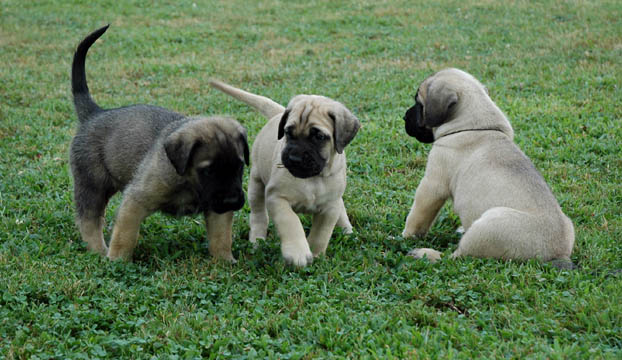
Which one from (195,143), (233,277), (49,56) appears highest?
(195,143)

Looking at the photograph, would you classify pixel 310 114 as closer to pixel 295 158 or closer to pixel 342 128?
pixel 342 128

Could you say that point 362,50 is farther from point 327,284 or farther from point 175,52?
point 327,284

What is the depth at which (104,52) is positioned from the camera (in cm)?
1491

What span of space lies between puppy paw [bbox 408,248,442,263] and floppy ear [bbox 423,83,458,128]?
51.3 inches

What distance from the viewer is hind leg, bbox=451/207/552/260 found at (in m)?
5.18

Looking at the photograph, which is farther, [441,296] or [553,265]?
[553,265]

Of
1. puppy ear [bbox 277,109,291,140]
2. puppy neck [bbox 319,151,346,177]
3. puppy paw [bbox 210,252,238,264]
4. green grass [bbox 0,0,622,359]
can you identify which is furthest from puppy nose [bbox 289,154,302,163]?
puppy paw [bbox 210,252,238,264]

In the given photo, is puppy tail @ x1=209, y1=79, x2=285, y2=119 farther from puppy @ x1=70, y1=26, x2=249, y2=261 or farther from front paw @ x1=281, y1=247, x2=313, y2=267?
front paw @ x1=281, y1=247, x2=313, y2=267

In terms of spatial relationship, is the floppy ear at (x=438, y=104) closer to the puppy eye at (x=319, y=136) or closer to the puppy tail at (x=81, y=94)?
the puppy eye at (x=319, y=136)

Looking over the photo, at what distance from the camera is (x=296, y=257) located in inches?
207

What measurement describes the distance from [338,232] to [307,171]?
1.26 m

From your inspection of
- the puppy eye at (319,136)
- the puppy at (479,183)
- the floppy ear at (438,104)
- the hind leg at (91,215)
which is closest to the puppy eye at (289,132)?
the puppy eye at (319,136)

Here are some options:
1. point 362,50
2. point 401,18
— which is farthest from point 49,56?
point 401,18

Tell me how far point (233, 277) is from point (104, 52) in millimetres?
11037
